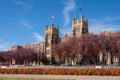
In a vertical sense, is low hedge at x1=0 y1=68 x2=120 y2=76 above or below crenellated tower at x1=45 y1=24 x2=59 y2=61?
below

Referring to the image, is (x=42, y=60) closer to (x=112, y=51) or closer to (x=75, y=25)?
(x=75, y=25)

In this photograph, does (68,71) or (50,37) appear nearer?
(68,71)

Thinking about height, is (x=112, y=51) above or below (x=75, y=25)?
below

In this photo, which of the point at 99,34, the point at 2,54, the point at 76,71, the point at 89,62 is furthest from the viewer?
the point at 2,54

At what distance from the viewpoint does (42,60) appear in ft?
423

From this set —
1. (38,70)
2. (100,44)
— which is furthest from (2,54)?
(38,70)

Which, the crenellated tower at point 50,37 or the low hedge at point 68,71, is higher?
the crenellated tower at point 50,37

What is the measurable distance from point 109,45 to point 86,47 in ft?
24.4

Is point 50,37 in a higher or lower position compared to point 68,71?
higher

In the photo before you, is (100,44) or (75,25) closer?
(100,44)

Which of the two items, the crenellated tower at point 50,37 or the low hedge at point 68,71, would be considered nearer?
the low hedge at point 68,71

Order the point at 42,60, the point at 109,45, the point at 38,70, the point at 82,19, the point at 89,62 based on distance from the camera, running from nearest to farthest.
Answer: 1. the point at 38,70
2. the point at 109,45
3. the point at 89,62
4. the point at 82,19
5. the point at 42,60

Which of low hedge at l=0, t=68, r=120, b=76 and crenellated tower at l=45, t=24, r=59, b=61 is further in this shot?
crenellated tower at l=45, t=24, r=59, b=61

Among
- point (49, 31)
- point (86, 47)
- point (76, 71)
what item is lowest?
point (76, 71)
